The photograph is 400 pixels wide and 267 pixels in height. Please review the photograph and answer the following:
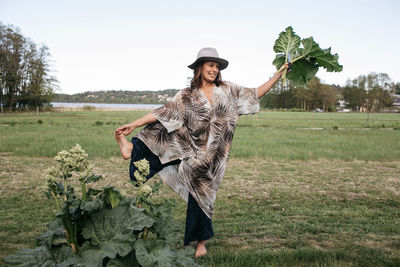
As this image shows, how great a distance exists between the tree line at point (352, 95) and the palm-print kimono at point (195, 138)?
291 ft

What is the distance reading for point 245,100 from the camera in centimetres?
415

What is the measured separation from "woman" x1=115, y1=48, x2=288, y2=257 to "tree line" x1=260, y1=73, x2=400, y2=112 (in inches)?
3492

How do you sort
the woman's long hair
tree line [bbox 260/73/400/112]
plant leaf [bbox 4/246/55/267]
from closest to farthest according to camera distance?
1. plant leaf [bbox 4/246/55/267]
2. the woman's long hair
3. tree line [bbox 260/73/400/112]

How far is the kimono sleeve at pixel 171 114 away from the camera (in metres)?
3.80

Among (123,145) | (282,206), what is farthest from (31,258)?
(282,206)

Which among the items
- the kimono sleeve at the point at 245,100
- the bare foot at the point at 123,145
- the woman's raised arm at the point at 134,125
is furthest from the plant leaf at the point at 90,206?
the kimono sleeve at the point at 245,100

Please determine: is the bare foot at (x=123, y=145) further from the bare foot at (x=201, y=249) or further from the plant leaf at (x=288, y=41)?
the plant leaf at (x=288, y=41)

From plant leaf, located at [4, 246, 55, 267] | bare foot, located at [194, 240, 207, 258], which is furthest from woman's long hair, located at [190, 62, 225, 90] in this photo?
plant leaf, located at [4, 246, 55, 267]

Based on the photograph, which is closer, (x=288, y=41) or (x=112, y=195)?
(x=112, y=195)

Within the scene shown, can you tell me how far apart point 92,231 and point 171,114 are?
1.88 meters

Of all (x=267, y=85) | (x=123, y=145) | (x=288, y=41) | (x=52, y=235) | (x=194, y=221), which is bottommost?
(x=194, y=221)

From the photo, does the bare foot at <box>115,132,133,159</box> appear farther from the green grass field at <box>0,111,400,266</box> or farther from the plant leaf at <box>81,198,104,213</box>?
the plant leaf at <box>81,198,104,213</box>

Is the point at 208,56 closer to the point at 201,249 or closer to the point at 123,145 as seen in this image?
the point at 123,145

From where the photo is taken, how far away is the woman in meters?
3.84
